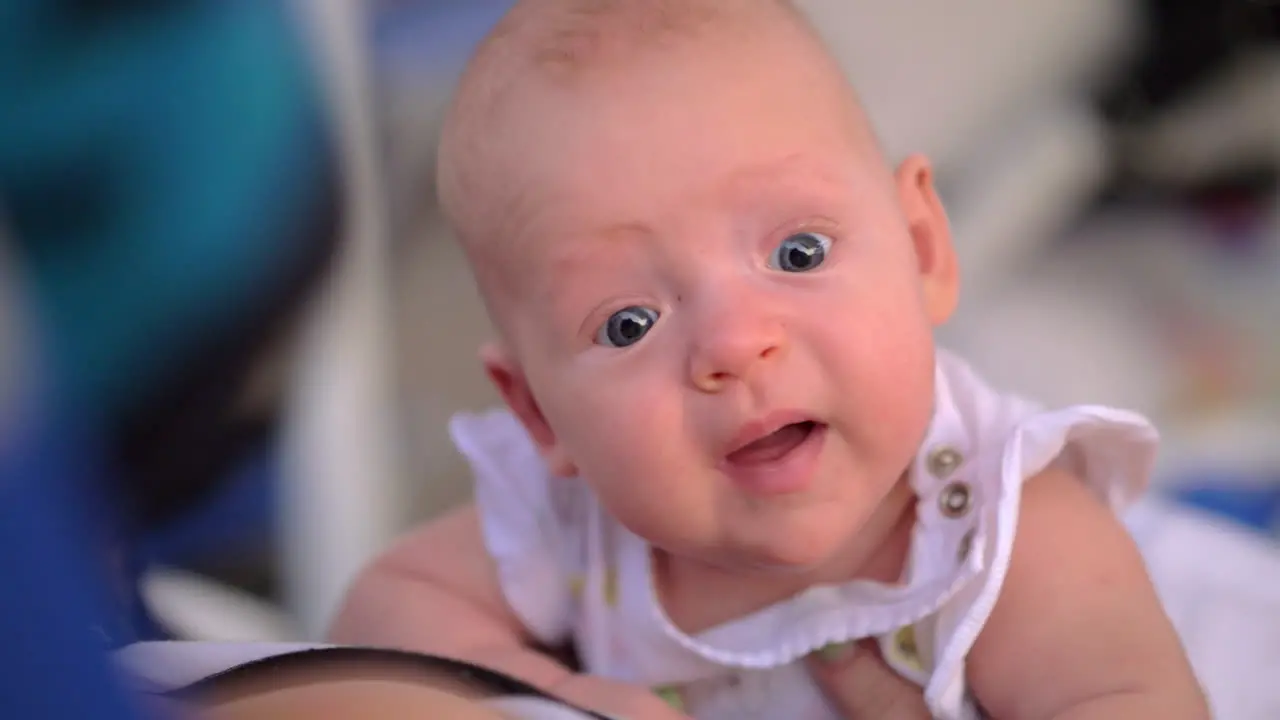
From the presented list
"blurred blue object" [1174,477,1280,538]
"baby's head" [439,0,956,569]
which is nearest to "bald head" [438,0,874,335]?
"baby's head" [439,0,956,569]

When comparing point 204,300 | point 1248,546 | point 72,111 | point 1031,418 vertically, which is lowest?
point 1248,546

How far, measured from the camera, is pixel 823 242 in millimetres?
526

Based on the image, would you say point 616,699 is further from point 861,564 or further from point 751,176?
point 751,176

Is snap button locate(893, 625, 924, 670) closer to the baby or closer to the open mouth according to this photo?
the baby

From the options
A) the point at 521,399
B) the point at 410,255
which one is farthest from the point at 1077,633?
the point at 410,255

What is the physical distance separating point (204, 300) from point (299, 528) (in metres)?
0.18

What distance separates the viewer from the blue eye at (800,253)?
0.52 metres

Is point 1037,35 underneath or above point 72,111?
underneath

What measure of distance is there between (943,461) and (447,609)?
27 centimetres

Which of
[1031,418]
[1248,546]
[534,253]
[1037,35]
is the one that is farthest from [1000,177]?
[534,253]

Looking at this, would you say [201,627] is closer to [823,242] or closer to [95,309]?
[95,309]

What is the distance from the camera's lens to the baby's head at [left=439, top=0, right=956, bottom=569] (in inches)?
19.6

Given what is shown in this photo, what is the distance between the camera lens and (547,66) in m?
0.53

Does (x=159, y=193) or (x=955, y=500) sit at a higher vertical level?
(x=159, y=193)
